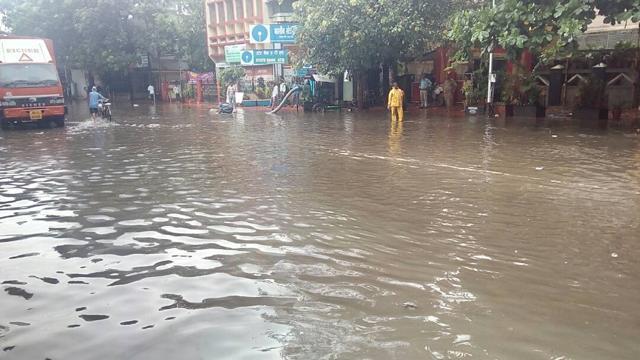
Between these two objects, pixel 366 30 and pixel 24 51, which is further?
pixel 366 30

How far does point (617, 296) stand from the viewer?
4.48 m

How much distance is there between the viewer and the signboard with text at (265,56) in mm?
31328

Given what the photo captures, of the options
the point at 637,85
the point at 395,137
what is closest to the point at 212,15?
the point at 395,137

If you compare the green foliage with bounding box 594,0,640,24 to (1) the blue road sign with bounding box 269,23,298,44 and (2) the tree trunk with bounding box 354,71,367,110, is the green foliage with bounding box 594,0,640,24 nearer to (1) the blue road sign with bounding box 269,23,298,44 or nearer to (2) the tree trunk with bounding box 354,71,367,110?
(2) the tree trunk with bounding box 354,71,367,110

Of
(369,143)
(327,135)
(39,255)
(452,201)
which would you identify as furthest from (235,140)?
(39,255)

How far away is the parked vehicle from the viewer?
64.1 ft

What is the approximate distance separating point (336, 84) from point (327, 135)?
52.0 ft

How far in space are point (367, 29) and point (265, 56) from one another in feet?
32.8

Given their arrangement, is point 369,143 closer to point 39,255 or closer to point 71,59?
point 39,255

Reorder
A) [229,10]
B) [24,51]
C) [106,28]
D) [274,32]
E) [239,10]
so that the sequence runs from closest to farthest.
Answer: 1. [24,51]
2. [274,32]
3. [239,10]
4. [229,10]
5. [106,28]

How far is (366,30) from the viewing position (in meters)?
22.8

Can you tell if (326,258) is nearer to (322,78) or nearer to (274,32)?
(322,78)

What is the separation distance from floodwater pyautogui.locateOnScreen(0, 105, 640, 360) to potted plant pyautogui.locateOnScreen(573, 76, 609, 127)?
840 cm

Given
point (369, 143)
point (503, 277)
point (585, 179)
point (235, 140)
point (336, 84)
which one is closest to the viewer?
point (503, 277)
